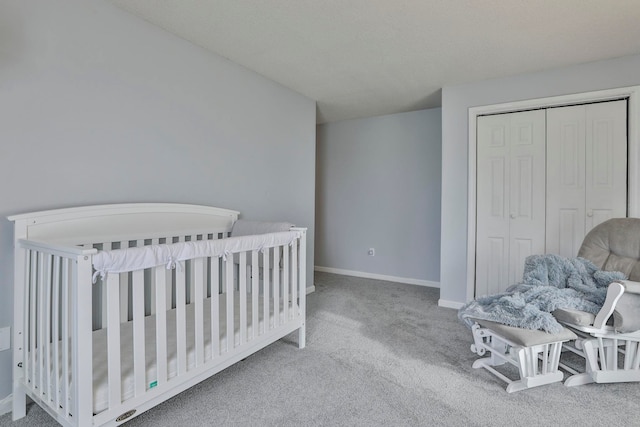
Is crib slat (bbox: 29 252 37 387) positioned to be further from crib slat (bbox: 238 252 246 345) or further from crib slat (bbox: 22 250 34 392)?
crib slat (bbox: 238 252 246 345)

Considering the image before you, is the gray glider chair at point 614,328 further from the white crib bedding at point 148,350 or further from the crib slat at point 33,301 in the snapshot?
the crib slat at point 33,301

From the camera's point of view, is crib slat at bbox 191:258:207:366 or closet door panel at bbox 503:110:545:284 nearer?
crib slat at bbox 191:258:207:366

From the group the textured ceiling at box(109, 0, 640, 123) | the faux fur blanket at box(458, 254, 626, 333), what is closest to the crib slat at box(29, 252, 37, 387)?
the textured ceiling at box(109, 0, 640, 123)

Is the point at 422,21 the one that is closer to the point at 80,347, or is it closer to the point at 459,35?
the point at 459,35

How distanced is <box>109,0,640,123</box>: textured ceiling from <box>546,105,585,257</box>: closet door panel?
18.6 inches

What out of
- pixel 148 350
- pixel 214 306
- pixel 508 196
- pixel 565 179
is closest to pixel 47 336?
pixel 148 350

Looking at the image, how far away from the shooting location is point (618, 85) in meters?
2.60

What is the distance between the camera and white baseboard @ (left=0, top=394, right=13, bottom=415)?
61.0 inches

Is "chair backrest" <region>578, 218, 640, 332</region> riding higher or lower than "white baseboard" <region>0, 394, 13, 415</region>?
higher

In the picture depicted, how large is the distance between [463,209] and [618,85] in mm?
1489

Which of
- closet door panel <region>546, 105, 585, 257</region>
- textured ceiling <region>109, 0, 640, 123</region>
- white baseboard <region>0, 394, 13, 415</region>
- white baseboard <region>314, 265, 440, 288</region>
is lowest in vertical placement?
white baseboard <region>0, 394, 13, 415</region>

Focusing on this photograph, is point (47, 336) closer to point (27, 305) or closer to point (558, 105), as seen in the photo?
point (27, 305)

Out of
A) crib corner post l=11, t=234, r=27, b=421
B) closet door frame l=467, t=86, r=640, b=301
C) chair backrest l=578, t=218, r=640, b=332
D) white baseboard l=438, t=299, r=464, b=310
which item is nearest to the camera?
crib corner post l=11, t=234, r=27, b=421

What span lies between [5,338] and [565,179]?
387 centimetres
